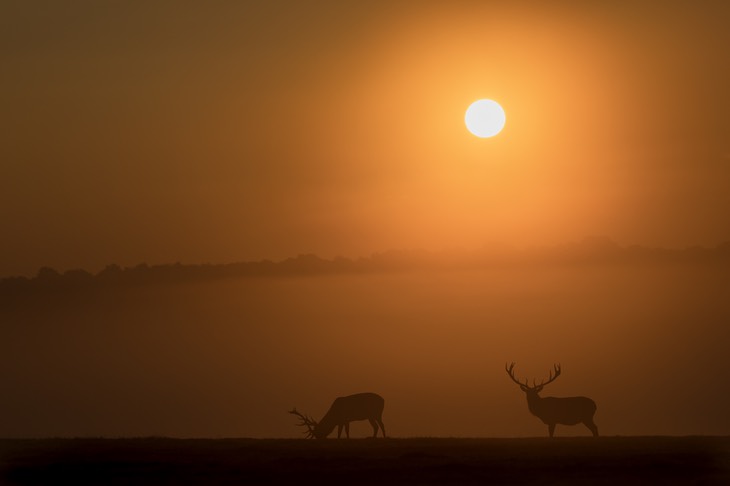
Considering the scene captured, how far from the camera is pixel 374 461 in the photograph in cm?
3344

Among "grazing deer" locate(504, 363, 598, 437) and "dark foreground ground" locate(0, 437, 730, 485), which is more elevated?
"grazing deer" locate(504, 363, 598, 437)

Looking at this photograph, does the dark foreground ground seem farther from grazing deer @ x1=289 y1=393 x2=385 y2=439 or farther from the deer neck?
the deer neck

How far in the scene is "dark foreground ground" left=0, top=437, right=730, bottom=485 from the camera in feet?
103

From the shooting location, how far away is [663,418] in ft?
336

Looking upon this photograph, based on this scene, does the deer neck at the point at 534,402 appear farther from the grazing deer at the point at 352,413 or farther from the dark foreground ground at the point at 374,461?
the dark foreground ground at the point at 374,461

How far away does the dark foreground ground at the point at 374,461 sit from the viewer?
103ft

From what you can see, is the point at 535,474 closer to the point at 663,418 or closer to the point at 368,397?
the point at 368,397

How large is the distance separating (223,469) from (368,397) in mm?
13229

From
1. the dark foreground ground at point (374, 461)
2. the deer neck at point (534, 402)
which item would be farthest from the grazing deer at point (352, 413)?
the dark foreground ground at point (374, 461)

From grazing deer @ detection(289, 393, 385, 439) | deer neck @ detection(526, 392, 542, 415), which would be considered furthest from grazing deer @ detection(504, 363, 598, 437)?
grazing deer @ detection(289, 393, 385, 439)

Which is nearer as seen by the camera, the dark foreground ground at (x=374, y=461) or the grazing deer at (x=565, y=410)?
the dark foreground ground at (x=374, y=461)

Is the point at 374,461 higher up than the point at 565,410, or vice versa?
the point at 565,410

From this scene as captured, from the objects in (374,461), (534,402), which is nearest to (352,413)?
(534,402)

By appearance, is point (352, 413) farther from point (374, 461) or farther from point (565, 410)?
point (374, 461)
